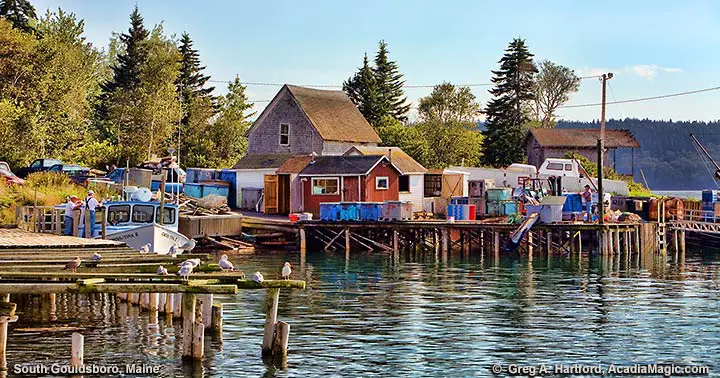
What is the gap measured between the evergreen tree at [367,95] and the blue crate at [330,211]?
36.7 m

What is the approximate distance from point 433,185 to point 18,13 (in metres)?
36.1

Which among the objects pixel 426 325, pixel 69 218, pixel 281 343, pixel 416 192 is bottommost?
pixel 426 325

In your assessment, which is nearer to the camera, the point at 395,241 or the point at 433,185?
the point at 395,241

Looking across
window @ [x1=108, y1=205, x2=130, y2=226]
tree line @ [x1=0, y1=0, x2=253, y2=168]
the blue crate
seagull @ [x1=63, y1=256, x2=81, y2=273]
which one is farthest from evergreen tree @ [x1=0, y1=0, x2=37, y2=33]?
seagull @ [x1=63, y1=256, x2=81, y2=273]

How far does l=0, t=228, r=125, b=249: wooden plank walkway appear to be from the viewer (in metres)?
35.2

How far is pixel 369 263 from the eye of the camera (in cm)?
5312

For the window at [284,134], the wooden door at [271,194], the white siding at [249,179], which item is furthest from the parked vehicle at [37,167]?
the window at [284,134]

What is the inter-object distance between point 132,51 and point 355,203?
38.2 m

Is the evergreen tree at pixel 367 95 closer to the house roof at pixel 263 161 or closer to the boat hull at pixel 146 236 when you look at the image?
the house roof at pixel 263 161

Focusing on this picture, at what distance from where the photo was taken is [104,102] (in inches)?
3654

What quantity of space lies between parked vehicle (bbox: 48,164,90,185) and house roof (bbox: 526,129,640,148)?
4126 centimetres

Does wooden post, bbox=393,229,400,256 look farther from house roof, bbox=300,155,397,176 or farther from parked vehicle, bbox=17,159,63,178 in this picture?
parked vehicle, bbox=17,159,63,178

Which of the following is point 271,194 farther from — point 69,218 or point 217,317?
point 217,317

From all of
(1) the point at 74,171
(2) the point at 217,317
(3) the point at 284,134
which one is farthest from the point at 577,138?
(2) the point at 217,317
